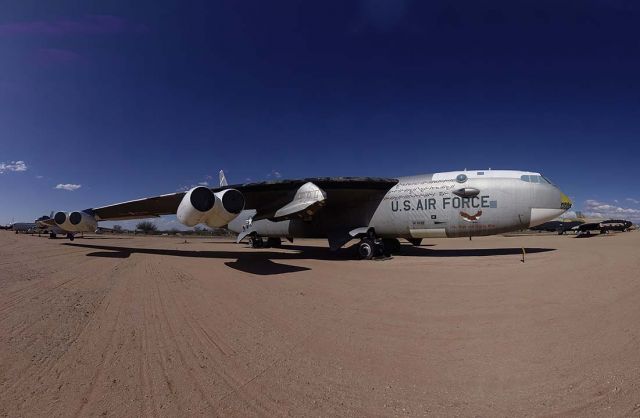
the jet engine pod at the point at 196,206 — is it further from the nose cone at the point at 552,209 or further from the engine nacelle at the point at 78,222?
the nose cone at the point at 552,209

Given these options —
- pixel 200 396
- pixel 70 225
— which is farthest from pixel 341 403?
pixel 70 225

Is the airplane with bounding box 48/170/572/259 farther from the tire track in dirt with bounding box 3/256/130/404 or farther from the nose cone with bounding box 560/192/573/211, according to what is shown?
the tire track in dirt with bounding box 3/256/130/404

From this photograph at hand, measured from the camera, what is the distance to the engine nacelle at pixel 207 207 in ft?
27.1

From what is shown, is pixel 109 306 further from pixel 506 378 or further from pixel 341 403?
pixel 506 378

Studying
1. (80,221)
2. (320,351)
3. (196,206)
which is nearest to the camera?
(320,351)

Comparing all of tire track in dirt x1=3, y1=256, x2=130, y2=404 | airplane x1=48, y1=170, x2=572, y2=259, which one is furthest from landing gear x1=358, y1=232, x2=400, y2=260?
tire track in dirt x1=3, y1=256, x2=130, y2=404

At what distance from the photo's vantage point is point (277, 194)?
45.4 feet

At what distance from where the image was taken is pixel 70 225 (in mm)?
16156

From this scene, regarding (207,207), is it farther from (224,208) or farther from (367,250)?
(367,250)

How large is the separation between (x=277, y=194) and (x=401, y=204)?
5630 millimetres

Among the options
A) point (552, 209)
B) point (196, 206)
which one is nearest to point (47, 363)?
point (196, 206)

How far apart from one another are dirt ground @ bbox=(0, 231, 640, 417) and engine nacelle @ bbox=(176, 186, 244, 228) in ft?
8.84

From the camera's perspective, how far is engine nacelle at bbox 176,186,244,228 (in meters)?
8.26

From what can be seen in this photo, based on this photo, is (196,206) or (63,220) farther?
(63,220)
